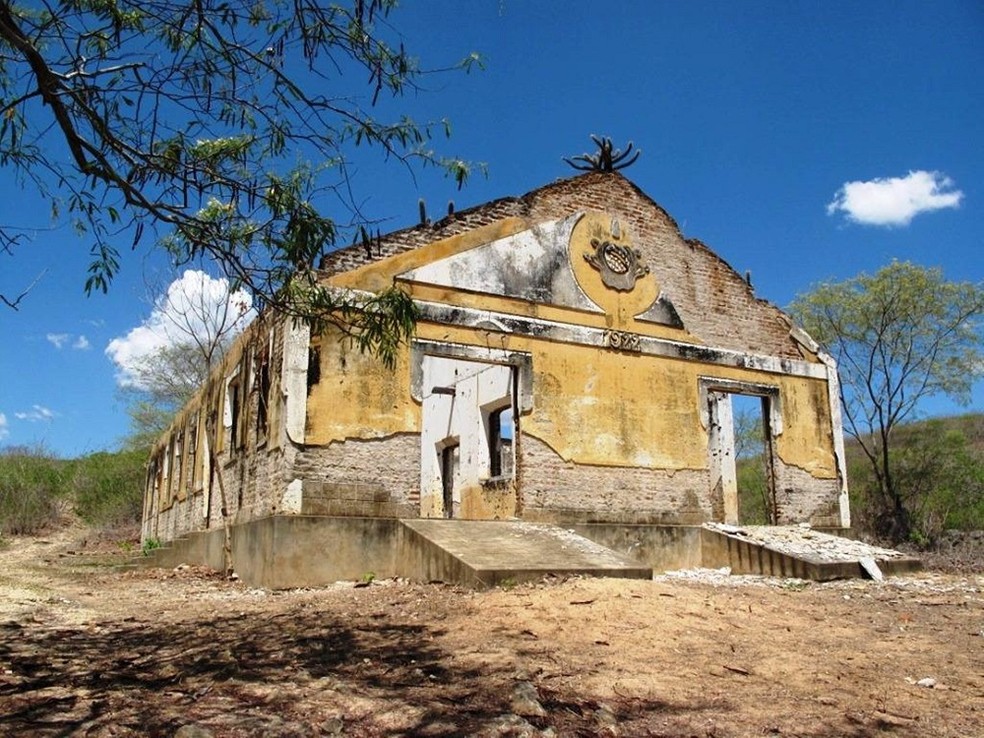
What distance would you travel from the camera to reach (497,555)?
868 centimetres

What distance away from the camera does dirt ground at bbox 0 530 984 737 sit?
4.09 meters

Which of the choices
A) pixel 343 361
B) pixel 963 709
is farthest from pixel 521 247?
pixel 963 709

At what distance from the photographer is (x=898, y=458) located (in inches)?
851

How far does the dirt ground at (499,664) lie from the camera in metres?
Answer: 4.09

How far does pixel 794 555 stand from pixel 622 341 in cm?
410

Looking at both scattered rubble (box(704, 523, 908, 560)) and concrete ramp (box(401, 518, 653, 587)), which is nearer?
concrete ramp (box(401, 518, 653, 587))

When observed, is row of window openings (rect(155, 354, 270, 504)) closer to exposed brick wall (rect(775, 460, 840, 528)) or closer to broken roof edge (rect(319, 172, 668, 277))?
broken roof edge (rect(319, 172, 668, 277))

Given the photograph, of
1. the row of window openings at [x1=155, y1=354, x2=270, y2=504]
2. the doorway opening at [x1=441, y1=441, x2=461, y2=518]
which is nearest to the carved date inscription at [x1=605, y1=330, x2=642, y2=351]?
the row of window openings at [x1=155, y1=354, x2=270, y2=504]

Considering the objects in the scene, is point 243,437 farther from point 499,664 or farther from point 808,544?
point 808,544

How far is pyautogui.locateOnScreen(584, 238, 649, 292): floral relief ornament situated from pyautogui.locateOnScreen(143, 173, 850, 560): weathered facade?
0.13 feet

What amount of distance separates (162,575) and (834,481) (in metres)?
11.4

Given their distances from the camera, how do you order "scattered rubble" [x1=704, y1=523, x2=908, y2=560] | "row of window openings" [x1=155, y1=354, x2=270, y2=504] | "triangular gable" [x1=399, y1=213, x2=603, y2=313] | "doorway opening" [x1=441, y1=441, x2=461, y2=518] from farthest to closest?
"doorway opening" [x1=441, y1=441, x2=461, y2=518], "triangular gable" [x1=399, y1=213, x2=603, y2=313], "row of window openings" [x1=155, y1=354, x2=270, y2=504], "scattered rubble" [x1=704, y1=523, x2=908, y2=560]

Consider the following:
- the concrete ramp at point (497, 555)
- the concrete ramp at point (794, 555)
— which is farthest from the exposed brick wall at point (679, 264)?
the concrete ramp at point (497, 555)

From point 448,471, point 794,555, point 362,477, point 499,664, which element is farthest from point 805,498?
point 499,664
